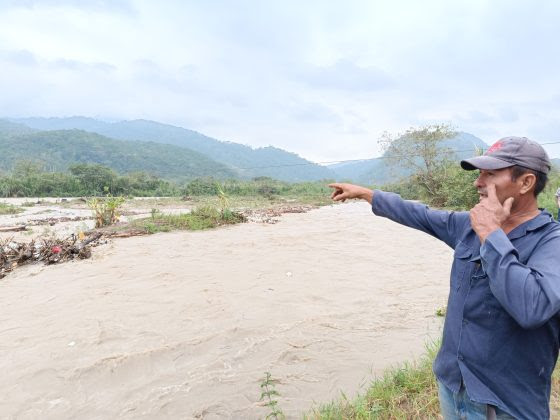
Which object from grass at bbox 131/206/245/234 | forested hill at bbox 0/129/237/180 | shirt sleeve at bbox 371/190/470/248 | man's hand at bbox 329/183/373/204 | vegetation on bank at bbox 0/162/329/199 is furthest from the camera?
forested hill at bbox 0/129/237/180

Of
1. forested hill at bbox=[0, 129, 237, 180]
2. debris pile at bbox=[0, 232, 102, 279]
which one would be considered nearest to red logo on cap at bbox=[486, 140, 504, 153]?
debris pile at bbox=[0, 232, 102, 279]

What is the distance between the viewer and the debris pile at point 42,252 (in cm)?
658

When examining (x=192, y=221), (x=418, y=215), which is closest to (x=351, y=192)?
(x=418, y=215)

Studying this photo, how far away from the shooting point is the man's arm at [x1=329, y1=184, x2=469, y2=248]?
5.05 feet

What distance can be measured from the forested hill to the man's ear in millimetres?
71422

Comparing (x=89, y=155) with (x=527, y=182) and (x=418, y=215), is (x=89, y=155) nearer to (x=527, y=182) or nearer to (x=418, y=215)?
(x=418, y=215)

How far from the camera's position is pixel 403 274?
638 centimetres

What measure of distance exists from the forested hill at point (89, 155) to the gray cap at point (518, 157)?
7135 centimetres

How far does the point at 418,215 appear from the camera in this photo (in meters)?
1.63

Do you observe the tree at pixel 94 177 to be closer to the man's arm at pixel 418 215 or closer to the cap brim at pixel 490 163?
the man's arm at pixel 418 215

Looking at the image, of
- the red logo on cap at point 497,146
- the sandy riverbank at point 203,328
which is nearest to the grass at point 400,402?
the sandy riverbank at point 203,328

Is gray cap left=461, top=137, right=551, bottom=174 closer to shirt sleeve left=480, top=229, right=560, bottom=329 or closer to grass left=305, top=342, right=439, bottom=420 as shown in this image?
shirt sleeve left=480, top=229, right=560, bottom=329

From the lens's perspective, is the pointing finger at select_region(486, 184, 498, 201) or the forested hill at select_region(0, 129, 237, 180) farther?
the forested hill at select_region(0, 129, 237, 180)

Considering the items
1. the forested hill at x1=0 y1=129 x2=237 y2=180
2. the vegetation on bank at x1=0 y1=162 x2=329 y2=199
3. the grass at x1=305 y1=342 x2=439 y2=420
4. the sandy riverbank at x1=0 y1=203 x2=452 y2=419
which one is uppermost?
the forested hill at x1=0 y1=129 x2=237 y2=180
